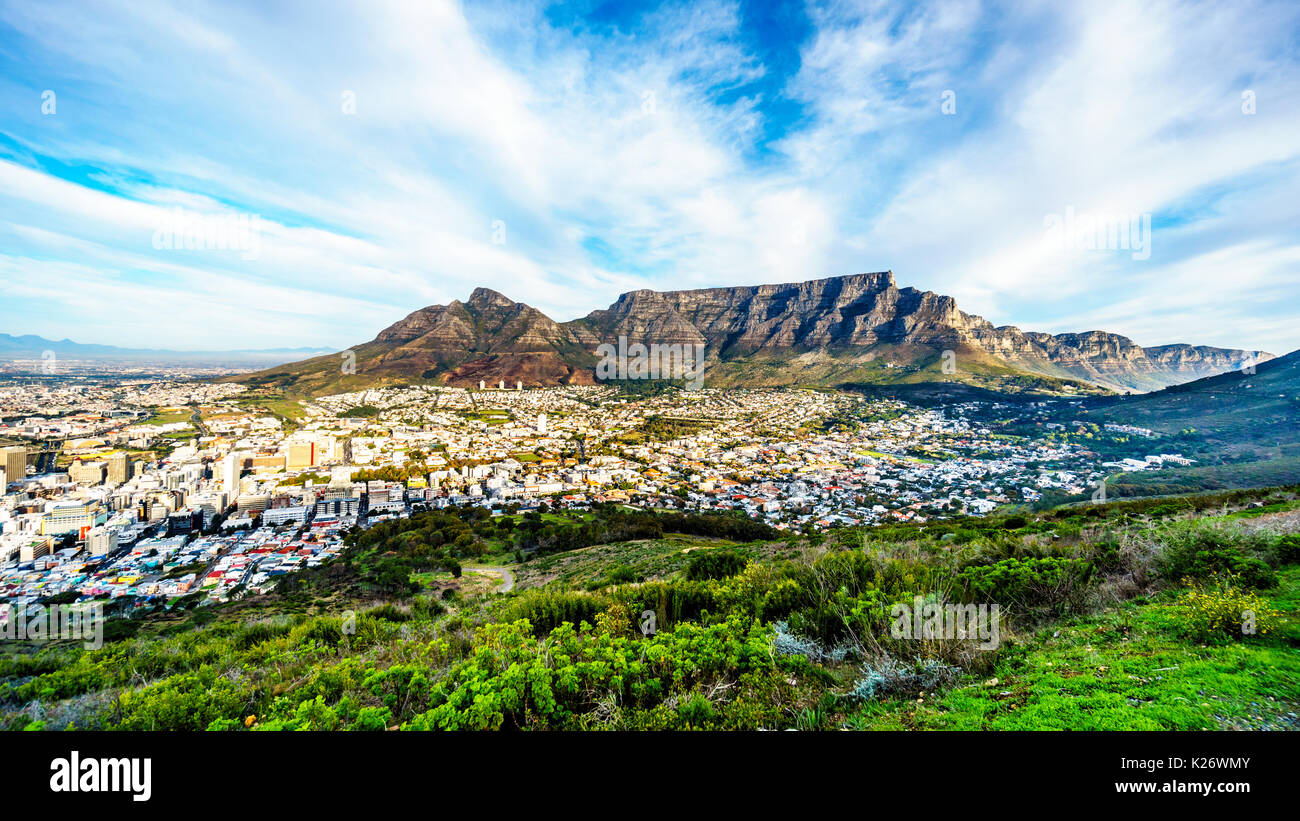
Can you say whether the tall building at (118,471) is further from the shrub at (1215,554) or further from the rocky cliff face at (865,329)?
the rocky cliff face at (865,329)

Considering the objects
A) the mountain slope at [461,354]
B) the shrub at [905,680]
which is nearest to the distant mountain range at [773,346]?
the mountain slope at [461,354]

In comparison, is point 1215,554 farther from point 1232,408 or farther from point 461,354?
point 461,354

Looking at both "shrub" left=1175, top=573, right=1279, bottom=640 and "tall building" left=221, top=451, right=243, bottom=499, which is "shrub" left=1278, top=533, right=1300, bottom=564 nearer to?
"shrub" left=1175, top=573, right=1279, bottom=640

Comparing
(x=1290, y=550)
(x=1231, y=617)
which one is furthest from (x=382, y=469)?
(x=1290, y=550)

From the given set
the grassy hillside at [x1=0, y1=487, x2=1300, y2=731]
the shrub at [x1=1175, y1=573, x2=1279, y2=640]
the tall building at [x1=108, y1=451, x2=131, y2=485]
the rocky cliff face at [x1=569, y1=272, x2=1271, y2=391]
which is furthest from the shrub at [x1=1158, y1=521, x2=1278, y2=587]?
the rocky cliff face at [x1=569, y1=272, x2=1271, y2=391]

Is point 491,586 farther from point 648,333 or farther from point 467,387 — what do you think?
point 648,333

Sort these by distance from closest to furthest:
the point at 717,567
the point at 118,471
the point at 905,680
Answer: the point at 905,680, the point at 717,567, the point at 118,471

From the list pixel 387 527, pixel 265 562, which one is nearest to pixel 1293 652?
pixel 265 562
